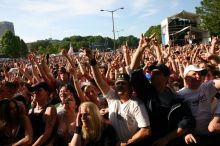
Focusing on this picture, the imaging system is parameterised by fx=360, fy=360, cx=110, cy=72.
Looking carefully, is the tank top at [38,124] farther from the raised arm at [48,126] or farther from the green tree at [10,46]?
the green tree at [10,46]

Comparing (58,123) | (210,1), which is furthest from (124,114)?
(210,1)

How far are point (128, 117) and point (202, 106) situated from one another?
97 centimetres

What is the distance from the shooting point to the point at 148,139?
439 centimetres

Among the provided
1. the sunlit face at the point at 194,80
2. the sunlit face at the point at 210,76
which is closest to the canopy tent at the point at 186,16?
the sunlit face at the point at 210,76

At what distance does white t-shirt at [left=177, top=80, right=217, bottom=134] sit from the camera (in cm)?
456

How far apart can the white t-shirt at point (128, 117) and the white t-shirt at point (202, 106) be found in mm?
675

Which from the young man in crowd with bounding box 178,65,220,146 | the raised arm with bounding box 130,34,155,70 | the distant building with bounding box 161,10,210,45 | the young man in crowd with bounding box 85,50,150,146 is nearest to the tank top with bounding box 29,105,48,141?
the young man in crowd with bounding box 85,50,150,146

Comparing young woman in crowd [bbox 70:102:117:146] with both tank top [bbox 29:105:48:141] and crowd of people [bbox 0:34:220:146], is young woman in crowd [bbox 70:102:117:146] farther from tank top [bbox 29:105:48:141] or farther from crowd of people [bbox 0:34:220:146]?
tank top [bbox 29:105:48:141]

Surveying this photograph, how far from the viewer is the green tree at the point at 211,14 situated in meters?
48.7

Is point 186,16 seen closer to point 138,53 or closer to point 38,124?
point 138,53

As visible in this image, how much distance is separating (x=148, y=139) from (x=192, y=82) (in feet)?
3.15

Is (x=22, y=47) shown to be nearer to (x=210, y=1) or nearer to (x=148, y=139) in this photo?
(x=210, y=1)

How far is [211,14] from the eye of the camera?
49.6 meters

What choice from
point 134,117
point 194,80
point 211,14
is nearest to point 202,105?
point 194,80
